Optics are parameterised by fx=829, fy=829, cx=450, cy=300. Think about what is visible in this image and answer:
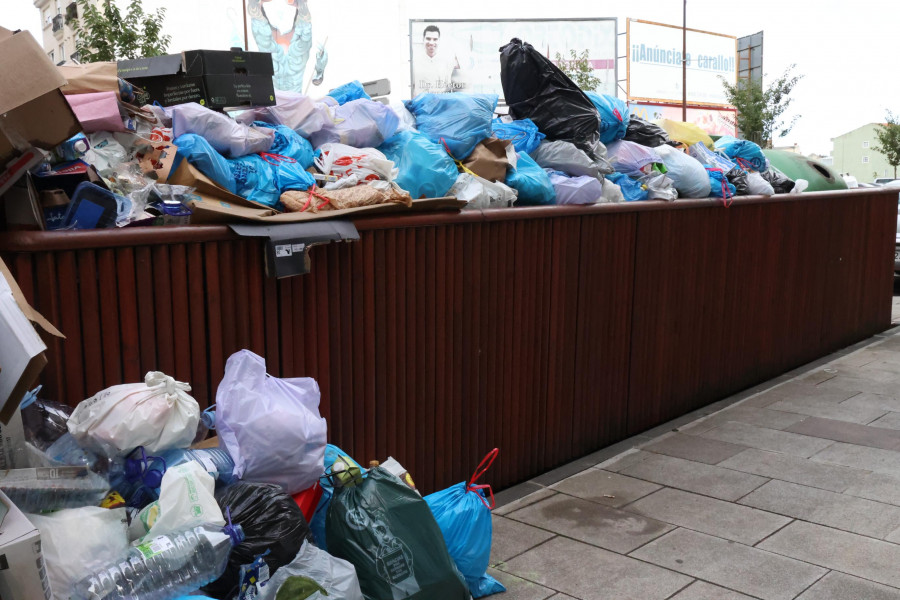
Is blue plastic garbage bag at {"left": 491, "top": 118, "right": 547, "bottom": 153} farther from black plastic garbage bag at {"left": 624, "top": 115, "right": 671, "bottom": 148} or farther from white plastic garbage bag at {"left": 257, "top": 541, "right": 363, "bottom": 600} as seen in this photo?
white plastic garbage bag at {"left": 257, "top": 541, "right": 363, "bottom": 600}

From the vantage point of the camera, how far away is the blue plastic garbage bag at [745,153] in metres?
7.54

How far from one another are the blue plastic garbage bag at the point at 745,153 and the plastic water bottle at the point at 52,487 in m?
6.39

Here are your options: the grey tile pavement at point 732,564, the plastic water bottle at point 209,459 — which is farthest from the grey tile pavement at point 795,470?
the plastic water bottle at point 209,459

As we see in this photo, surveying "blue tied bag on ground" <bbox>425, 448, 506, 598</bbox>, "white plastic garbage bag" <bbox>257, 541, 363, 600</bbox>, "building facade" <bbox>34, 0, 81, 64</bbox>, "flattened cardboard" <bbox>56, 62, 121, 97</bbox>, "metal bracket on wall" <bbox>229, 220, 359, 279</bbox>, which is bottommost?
"blue tied bag on ground" <bbox>425, 448, 506, 598</bbox>

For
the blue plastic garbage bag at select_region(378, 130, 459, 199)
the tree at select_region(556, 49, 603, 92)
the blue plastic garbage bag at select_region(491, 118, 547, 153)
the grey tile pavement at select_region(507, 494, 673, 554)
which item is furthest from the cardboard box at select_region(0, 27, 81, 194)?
the tree at select_region(556, 49, 603, 92)

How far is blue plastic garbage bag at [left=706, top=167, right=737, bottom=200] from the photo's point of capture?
20.9 ft

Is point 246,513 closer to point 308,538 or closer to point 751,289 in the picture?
point 308,538

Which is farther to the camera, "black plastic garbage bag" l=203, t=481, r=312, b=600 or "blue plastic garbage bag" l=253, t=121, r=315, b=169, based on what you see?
"blue plastic garbage bag" l=253, t=121, r=315, b=169

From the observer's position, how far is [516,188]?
489 cm

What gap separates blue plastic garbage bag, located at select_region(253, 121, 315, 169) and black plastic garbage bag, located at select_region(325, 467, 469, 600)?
1.68m

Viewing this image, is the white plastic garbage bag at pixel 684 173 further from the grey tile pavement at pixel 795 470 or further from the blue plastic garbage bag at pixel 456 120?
the grey tile pavement at pixel 795 470

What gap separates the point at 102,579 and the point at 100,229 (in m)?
1.31

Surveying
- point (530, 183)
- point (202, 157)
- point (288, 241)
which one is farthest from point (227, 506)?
point (530, 183)

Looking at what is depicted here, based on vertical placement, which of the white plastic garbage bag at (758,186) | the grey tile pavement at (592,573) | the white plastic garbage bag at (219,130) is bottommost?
the grey tile pavement at (592,573)
